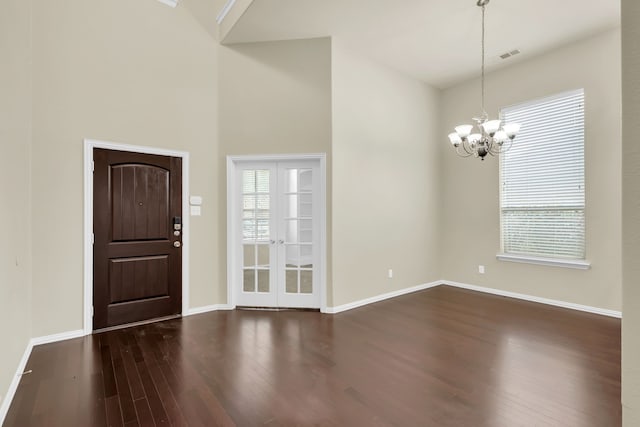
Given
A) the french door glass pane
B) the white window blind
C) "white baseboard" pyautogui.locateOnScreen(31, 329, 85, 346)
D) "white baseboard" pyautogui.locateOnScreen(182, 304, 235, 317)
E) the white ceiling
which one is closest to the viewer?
"white baseboard" pyautogui.locateOnScreen(31, 329, 85, 346)

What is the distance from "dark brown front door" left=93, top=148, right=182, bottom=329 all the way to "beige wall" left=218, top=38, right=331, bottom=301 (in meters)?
0.62

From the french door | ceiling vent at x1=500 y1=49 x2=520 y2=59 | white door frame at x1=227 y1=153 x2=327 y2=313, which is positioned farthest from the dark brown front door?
ceiling vent at x1=500 y1=49 x2=520 y2=59

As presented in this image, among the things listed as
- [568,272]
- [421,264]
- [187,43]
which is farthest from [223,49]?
[568,272]

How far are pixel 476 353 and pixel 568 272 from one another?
2.32 metres

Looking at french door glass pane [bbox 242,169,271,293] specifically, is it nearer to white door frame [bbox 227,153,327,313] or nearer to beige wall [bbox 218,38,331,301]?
white door frame [bbox 227,153,327,313]

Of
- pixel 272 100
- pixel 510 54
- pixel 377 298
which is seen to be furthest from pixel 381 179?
pixel 510 54

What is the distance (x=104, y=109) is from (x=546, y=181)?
5.65 m

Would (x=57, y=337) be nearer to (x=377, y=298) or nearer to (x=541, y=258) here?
(x=377, y=298)

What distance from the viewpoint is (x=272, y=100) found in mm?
4270

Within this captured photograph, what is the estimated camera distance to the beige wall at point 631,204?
50 cm

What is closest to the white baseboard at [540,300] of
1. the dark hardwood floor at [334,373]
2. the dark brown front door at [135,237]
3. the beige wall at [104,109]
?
the dark hardwood floor at [334,373]

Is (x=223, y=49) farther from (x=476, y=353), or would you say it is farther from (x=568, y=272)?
(x=568, y=272)

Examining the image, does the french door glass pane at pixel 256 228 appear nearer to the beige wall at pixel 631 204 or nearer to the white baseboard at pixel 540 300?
the white baseboard at pixel 540 300

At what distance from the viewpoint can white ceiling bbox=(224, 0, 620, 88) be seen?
11.5ft
